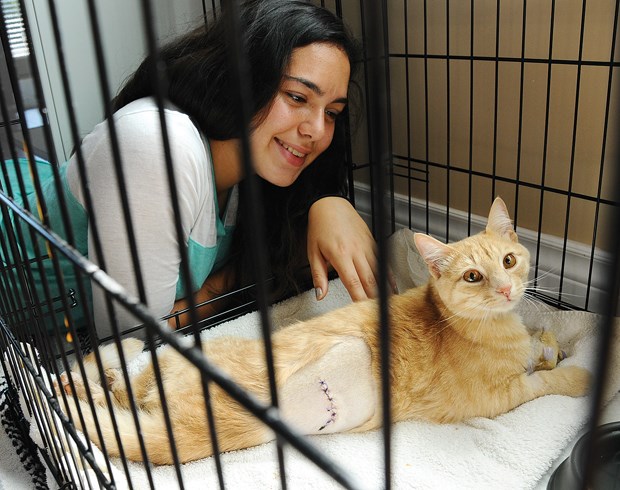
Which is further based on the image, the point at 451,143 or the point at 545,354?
the point at 451,143

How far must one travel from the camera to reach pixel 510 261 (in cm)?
106

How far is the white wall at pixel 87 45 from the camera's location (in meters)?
1.87

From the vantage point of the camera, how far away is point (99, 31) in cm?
40

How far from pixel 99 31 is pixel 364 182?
1.67 m

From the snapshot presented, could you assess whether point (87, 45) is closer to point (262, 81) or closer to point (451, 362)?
point (262, 81)

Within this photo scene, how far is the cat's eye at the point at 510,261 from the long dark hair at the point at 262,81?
0.48m

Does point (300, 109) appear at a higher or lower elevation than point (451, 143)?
higher

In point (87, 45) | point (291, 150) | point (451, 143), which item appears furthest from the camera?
point (87, 45)

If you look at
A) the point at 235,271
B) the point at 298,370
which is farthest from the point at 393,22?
the point at 298,370

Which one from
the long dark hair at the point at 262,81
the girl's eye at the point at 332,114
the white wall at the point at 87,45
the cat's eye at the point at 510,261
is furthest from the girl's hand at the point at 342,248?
the white wall at the point at 87,45

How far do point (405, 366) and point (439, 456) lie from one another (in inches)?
6.2

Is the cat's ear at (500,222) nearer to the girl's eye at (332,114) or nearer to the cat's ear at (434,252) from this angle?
the cat's ear at (434,252)

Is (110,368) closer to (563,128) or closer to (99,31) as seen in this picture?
(99,31)

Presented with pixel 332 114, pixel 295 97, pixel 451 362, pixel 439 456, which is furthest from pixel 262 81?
pixel 439 456
